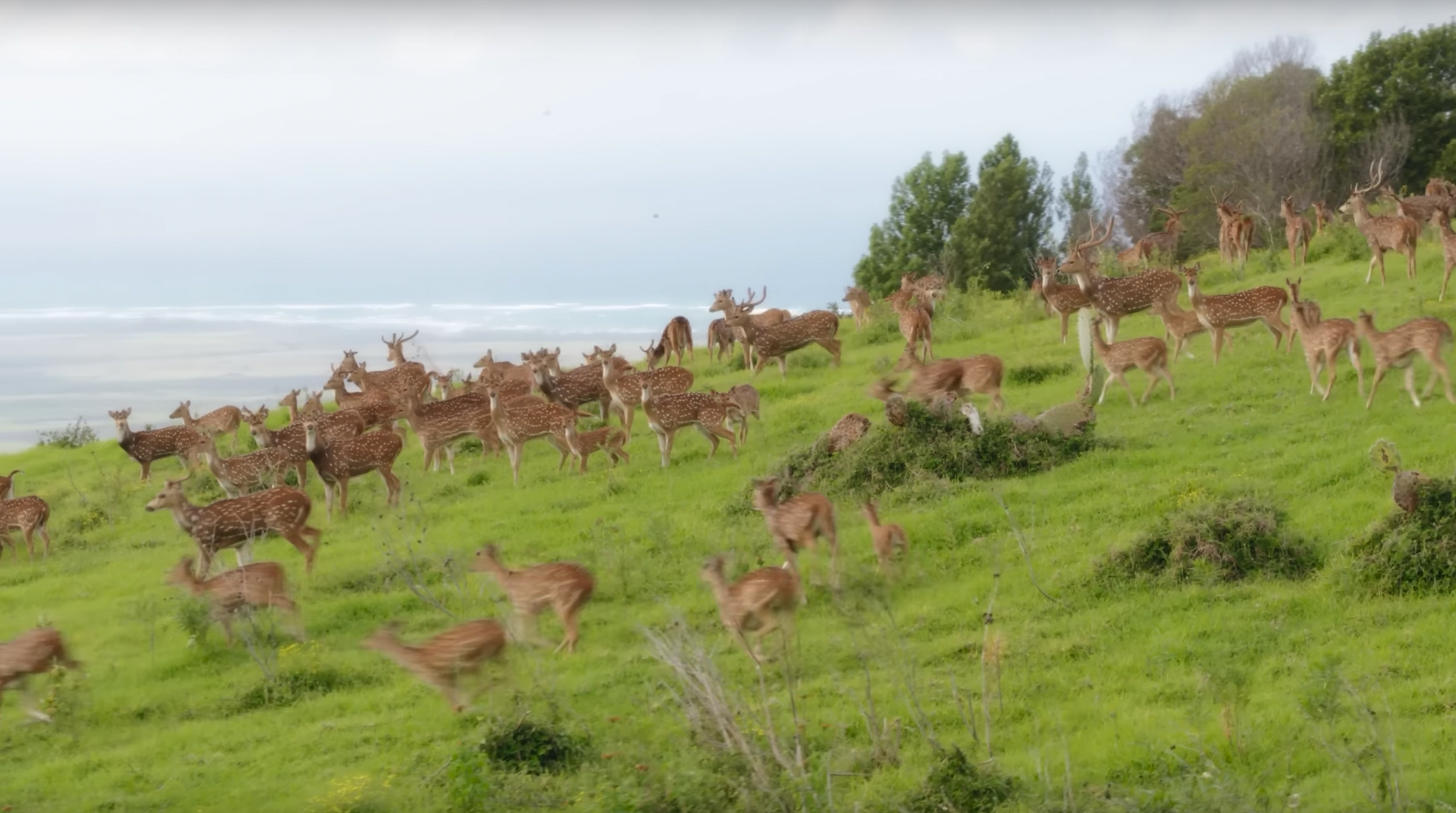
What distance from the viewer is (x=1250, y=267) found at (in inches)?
1124

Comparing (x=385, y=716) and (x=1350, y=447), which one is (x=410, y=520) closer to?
(x=385, y=716)

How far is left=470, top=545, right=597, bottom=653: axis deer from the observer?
1231 centimetres

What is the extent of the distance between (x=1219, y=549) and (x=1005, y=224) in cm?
4502

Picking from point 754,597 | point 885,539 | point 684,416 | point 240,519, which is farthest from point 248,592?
point 684,416

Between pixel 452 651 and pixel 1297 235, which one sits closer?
pixel 452 651

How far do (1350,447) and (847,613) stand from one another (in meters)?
8.41

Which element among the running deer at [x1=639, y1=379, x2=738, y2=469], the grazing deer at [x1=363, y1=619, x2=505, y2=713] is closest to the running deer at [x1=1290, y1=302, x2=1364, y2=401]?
the running deer at [x1=639, y1=379, x2=738, y2=469]

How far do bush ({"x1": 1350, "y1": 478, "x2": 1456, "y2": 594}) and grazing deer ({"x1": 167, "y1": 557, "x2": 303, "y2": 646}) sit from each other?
9.30 meters

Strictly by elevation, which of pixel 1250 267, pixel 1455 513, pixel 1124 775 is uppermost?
pixel 1250 267

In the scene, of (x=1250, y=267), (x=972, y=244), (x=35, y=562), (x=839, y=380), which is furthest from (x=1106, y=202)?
(x=35, y=562)

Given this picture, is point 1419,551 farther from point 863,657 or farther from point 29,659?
point 29,659

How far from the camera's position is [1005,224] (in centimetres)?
5631

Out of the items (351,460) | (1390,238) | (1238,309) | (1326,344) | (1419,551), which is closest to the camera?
(1419,551)

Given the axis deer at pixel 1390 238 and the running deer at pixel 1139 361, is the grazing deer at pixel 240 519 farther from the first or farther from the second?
the axis deer at pixel 1390 238
